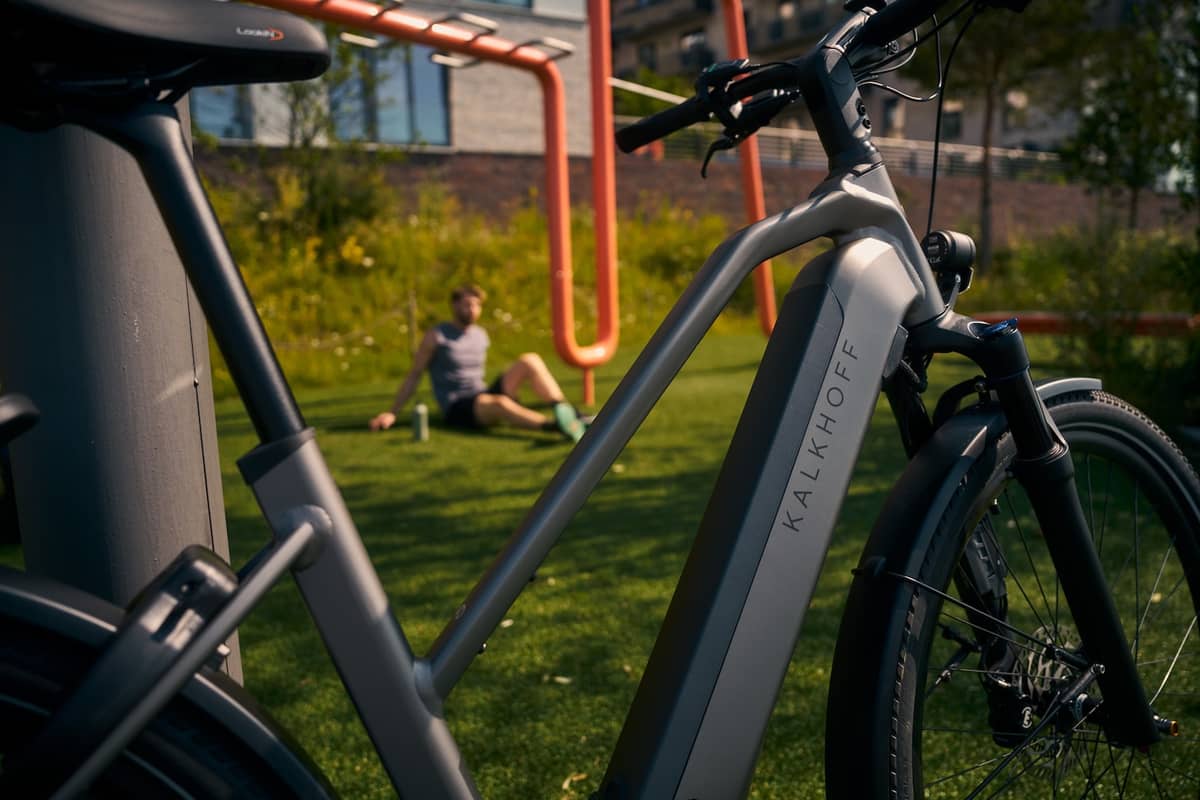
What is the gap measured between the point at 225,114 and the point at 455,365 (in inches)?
364

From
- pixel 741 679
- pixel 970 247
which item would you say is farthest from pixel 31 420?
pixel 970 247

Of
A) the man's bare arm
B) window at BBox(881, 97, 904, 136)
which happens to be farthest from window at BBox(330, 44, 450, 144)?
window at BBox(881, 97, 904, 136)

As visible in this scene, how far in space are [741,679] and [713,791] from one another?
0.14 meters

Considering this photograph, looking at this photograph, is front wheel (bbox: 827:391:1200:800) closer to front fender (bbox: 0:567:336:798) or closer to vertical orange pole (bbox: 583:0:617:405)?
front fender (bbox: 0:567:336:798)

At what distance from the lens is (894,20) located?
56.4 inches

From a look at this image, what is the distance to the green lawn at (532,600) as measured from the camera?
2.38 metres

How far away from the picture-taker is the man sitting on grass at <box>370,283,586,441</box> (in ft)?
23.8

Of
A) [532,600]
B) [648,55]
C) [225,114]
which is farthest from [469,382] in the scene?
[648,55]

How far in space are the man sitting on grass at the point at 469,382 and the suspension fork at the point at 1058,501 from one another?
17.8ft

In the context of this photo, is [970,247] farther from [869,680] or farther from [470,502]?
[470,502]

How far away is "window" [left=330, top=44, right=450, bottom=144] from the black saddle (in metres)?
11.3

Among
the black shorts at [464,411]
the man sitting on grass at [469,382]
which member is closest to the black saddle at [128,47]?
the man sitting on grass at [469,382]

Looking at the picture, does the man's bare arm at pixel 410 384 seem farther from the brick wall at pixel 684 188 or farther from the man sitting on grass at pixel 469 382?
the brick wall at pixel 684 188

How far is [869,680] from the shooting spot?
53.1 inches
